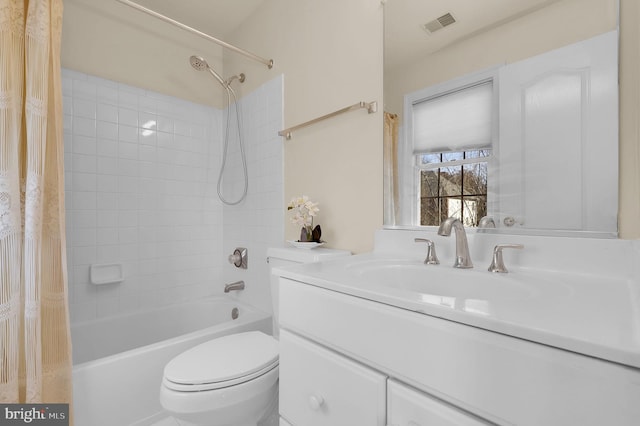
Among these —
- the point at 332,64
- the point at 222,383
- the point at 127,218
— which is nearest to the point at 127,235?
the point at 127,218

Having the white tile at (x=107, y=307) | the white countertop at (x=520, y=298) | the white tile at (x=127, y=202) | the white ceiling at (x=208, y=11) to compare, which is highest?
the white ceiling at (x=208, y=11)

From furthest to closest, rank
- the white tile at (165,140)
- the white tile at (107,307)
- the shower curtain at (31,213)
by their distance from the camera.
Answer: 1. the white tile at (165,140)
2. the white tile at (107,307)
3. the shower curtain at (31,213)

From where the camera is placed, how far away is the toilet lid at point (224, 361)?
0.95 metres

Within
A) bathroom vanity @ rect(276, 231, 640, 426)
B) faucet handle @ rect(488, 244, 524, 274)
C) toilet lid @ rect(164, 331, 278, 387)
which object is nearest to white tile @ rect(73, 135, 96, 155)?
toilet lid @ rect(164, 331, 278, 387)

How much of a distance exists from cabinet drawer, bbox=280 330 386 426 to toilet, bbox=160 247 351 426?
21 centimetres

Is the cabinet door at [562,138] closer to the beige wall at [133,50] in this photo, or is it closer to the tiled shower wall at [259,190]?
the tiled shower wall at [259,190]

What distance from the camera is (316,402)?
0.70m

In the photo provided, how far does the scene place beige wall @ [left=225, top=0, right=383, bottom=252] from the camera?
1.29 m

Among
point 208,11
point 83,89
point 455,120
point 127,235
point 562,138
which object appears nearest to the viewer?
point 562,138

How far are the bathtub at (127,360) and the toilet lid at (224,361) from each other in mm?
299

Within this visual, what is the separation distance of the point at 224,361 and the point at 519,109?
1.30m

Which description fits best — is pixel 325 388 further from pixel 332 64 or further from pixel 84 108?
pixel 84 108

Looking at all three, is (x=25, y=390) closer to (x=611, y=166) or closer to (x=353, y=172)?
(x=353, y=172)

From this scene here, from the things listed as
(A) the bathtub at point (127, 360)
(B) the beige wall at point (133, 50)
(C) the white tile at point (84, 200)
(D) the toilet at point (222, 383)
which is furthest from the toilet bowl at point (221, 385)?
(B) the beige wall at point (133, 50)
